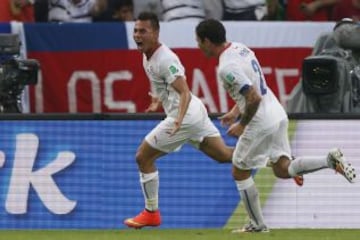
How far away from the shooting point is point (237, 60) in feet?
42.9

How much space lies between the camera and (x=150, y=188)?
14164 millimetres

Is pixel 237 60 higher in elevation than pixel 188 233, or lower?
higher

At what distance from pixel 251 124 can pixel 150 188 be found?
133 cm

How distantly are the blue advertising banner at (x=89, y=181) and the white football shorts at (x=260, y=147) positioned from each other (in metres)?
1.62

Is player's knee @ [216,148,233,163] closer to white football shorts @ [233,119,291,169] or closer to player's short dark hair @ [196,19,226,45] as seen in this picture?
white football shorts @ [233,119,291,169]

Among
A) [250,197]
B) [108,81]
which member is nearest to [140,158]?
[250,197]

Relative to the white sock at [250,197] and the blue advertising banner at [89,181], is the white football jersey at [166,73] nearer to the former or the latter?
the blue advertising banner at [89,181]

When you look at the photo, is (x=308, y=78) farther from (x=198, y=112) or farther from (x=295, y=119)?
(x=198, y=112)

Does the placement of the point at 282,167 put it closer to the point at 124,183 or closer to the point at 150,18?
the point at 150,18

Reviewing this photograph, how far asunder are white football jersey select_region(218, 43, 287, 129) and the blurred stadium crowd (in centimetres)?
420

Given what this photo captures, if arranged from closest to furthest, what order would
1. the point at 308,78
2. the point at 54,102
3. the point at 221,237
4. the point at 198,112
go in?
the point at 221,237, the point at 198,112, the point at 308,78, the point at 54,102

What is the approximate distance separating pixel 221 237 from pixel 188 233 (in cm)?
71

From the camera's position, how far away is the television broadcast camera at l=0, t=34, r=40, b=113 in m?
15.7

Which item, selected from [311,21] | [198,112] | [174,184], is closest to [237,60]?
[198,112]
